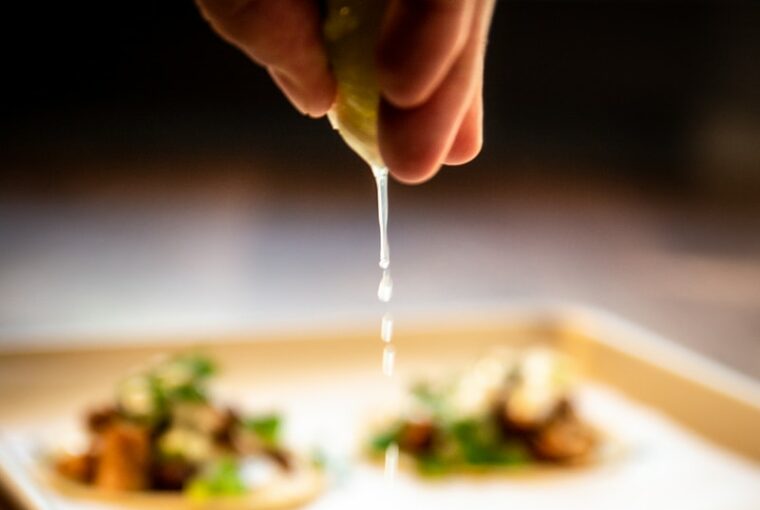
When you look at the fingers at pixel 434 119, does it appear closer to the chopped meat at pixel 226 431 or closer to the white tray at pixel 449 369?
the white tray at pixel 449 369

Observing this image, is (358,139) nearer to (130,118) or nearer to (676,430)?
(676,430)

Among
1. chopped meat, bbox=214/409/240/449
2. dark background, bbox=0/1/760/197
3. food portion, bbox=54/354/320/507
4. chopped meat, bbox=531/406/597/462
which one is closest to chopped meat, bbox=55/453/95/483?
food portion, bbox=54/354/320/507

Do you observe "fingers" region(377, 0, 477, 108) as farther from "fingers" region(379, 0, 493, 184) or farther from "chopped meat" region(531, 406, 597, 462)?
"chopped meat" region(531, 406, 597, 462)

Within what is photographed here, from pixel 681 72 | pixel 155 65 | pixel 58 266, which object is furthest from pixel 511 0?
pixel 58 266

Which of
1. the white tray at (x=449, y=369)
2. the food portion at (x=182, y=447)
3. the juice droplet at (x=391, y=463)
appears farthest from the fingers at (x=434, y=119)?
the juice droplet at (x=391, y=463)

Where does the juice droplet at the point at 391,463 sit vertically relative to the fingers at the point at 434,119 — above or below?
above

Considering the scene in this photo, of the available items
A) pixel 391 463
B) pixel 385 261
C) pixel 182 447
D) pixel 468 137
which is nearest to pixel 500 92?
pixel 391 463
